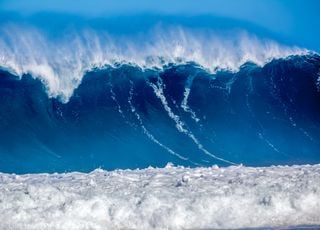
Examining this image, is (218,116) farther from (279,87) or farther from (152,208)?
(152,208)

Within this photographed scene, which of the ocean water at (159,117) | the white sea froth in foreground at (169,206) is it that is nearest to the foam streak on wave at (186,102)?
the ocean water at (159,117)

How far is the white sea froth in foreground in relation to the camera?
514 centimetres

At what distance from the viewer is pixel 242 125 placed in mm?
11648

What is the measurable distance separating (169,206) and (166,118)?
6093 mm

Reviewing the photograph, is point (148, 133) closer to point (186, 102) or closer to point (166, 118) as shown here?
point (166, 118)

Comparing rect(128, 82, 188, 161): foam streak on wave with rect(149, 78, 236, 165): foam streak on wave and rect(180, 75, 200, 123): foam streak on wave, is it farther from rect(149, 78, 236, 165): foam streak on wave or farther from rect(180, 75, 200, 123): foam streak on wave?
rect(180, 75, 200, 123): foam streak on wave

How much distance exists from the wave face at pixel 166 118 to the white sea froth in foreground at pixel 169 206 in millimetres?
4177

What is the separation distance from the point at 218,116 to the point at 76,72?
15.5ft

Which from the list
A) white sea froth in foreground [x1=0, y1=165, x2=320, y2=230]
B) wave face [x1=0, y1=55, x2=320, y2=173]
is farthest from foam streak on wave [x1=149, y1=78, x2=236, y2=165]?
white sea froth in foreground [x1=0, y1=165, x2=320, y2=230]

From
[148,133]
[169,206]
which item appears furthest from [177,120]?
[169,206]

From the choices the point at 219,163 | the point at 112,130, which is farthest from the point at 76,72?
the point at 219,163

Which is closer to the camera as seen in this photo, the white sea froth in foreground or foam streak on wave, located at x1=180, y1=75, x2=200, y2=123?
the white sea froth in foreground

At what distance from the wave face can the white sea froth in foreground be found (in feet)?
13.7

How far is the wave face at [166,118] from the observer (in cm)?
1071
